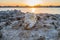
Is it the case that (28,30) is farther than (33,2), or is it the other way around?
(33,2)

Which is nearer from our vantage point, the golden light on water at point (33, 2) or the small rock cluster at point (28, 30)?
the small rock cluster at point (28, 30)

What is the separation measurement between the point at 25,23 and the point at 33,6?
96cm

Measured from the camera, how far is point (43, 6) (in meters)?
2.21

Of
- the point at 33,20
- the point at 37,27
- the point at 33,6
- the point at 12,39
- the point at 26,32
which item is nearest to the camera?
the point at 12,39

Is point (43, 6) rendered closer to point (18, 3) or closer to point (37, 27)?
point (18, 3)

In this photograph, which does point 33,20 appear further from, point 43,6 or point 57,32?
point 43,6

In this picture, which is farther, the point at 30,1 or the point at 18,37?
the point at 30,1

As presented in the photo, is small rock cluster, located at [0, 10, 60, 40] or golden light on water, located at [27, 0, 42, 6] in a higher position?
golden light on water, located at [27, 0, 42, 6]

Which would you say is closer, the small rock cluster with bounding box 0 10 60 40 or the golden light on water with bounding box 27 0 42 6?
the small rock cluster with bounding box 0 10 60 40

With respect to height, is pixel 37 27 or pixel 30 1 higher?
pixel 30 1

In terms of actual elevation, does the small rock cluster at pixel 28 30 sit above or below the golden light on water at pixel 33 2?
below

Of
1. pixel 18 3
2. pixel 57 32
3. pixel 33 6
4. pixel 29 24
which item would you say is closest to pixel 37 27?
pixel 29 24

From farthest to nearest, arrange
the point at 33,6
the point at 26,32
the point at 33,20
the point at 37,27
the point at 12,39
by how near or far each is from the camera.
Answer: the point at 33,6 < the point at 33,20 < the point at 37,27 < the point at 26,32 < the point at 12,39

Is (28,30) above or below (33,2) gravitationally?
below
